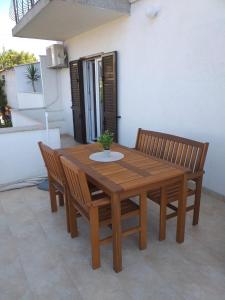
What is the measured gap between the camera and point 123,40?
4.11 meters

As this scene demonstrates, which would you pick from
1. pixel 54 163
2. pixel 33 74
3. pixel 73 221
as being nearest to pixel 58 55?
pixel 33 74

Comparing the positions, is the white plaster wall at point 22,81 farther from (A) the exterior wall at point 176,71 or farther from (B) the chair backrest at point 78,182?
(B) the chair backrest at point 78,182

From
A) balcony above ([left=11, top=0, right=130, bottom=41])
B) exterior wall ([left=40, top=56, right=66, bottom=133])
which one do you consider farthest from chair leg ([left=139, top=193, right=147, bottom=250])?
exterior wall ([left=40, top=56, right=66, bottom=133])

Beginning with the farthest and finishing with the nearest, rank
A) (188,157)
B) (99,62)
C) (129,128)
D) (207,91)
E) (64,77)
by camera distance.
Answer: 1. (64,77)
2. (99,62)
3. (129,128)
4. (207,91)
5. (188,157)

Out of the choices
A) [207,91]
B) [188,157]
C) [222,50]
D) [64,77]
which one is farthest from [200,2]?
[64,77]

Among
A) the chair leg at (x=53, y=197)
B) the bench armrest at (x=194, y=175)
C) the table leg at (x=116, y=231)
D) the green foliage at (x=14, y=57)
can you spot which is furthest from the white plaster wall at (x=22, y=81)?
the green foliage at (x=14, y=57)

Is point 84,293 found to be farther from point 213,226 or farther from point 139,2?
point 139,2

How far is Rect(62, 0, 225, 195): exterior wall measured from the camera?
279 cm

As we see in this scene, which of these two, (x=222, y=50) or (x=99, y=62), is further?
(x=99, y=62)

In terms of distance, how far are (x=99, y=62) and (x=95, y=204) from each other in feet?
13.1

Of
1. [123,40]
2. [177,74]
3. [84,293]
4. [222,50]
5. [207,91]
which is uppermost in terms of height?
[123,40]

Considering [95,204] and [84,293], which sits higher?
[95,204]

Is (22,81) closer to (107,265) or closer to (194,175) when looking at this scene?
(194,175)

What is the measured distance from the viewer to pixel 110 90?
457 centimetres
